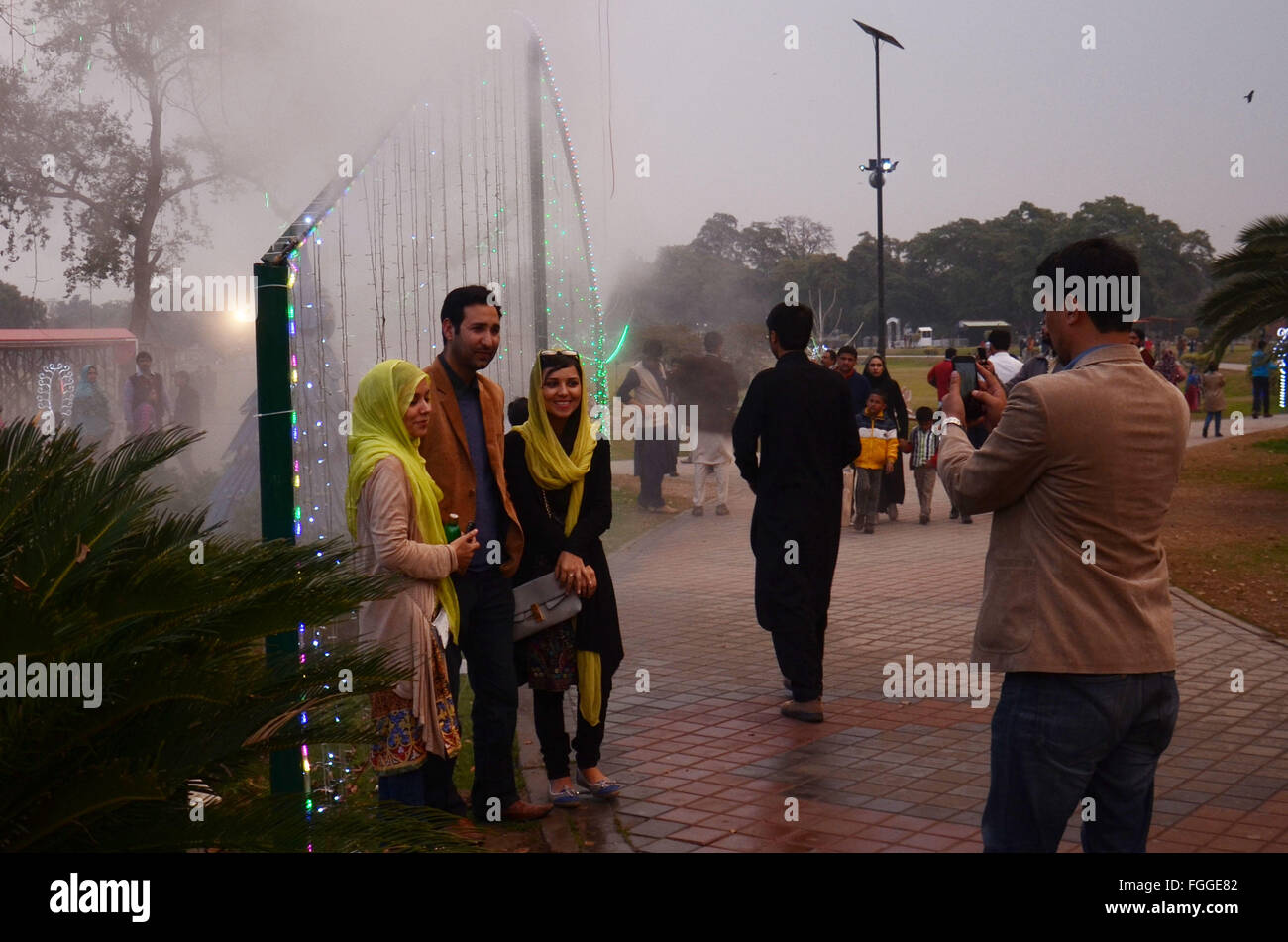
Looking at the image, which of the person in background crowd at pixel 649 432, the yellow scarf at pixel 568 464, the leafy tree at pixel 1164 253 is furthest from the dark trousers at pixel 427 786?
the leafy tree at pixel 1164 253

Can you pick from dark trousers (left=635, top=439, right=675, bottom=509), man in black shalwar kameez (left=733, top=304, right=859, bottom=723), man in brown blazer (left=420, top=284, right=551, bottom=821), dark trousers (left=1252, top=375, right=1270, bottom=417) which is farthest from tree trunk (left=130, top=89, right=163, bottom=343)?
dark trousers (left=1252, top=375, right=1270, bottom=417)

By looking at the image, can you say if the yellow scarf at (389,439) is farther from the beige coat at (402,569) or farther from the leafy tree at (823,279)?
the leafy tree at (823,279)

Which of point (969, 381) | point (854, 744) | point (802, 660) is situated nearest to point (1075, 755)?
point (969, 381)

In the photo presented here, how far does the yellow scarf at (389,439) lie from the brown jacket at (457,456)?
247 millimetres

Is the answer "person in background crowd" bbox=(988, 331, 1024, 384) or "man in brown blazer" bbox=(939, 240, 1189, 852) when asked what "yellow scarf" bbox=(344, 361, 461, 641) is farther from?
"person in background crowd" bbox=(988, 331, 1024, 384)

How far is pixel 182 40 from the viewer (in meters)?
17.5

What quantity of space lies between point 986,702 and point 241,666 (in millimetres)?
4643

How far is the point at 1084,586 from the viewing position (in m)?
3.01

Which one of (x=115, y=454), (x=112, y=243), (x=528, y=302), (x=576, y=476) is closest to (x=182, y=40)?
(x=112, y=243)

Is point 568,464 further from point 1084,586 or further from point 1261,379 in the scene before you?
point 1261,379

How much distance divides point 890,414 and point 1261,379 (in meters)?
18.3

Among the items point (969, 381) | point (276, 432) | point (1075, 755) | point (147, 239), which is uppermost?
point (147, 239)

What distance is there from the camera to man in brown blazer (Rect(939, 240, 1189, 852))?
9.76ft

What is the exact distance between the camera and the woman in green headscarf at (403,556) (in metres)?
4.22
